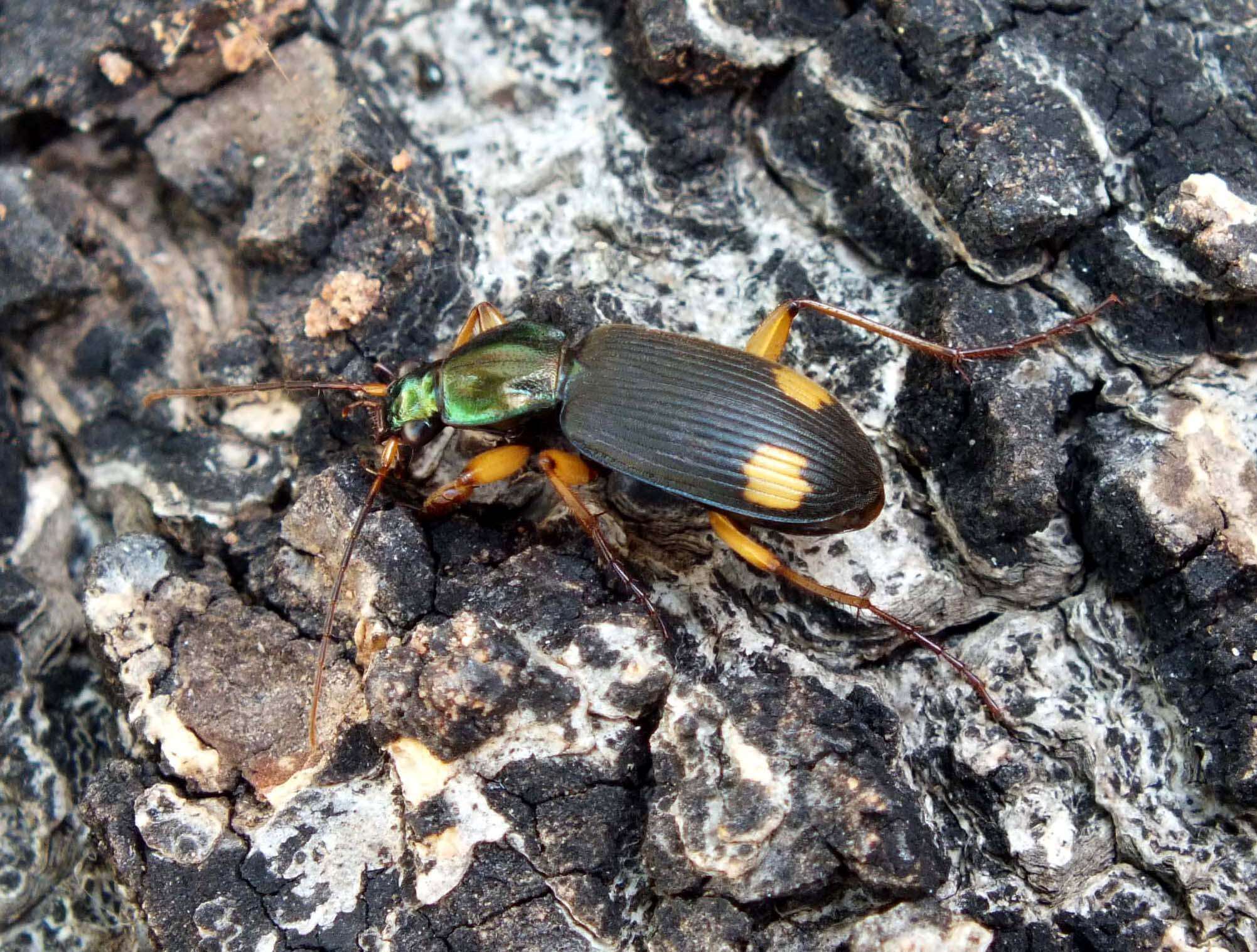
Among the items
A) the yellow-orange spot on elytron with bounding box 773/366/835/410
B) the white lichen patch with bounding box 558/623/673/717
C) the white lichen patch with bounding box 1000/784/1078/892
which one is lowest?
the white lichen patch with bounding box 1000/784/1078/892

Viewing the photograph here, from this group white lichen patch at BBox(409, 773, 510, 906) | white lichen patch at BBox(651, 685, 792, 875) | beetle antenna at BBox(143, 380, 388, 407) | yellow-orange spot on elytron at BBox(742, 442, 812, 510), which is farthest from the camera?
beetle antenna at BBox(143, 380, 388, 407)

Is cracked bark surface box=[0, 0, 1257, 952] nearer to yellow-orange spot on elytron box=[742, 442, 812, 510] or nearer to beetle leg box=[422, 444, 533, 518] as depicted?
beetle leg box=[422, 444, 533, 518]

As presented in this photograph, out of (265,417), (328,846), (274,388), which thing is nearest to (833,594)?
(328,846)

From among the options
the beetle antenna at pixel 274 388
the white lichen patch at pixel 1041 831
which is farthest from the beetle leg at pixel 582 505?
the white lichen patch at pixel 1041 831

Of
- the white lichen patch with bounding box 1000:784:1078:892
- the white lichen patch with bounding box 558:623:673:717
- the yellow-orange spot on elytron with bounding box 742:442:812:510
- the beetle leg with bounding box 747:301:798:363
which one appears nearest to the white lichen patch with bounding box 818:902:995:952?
the white lichen patch with bounding box 1000:784:1078:892

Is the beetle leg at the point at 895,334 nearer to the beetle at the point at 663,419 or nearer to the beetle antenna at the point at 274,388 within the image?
the beetle at the point at 663,419

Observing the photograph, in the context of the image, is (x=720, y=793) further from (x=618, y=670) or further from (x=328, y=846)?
(x=328, y=846)
